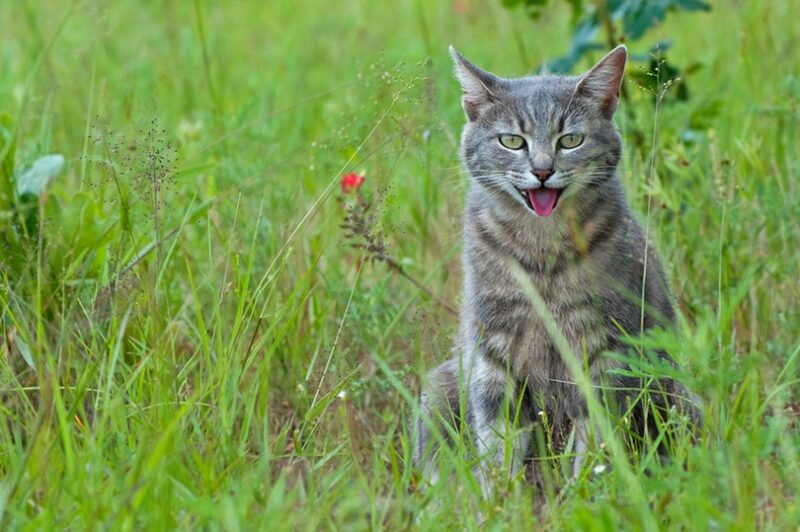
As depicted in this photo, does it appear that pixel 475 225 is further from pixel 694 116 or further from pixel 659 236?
pixel 694 116

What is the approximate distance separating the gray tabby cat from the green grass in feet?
0.65

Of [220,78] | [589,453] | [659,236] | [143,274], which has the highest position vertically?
[220,78]

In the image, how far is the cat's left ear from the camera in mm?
3489

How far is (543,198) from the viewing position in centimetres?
344

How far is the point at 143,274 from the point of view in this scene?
10.9 ft

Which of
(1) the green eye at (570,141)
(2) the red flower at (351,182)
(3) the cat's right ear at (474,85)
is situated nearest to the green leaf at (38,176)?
(2) the red flower at (351,182)

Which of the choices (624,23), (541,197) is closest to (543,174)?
(541,197)

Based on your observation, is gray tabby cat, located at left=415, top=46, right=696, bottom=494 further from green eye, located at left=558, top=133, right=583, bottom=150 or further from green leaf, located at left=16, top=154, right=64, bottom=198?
green leaf, located at left=16, top=154, right=64, bottom=198

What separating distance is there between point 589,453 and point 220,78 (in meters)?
2.96

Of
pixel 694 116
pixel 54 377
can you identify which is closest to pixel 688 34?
pixel 694 116

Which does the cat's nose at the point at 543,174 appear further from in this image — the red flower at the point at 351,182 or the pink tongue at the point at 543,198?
the red flower at the point at 351,182

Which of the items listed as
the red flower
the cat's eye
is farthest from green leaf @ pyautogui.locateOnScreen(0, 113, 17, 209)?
the cat's eye

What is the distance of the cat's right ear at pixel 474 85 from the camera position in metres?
3.60

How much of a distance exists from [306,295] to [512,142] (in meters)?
0.80
